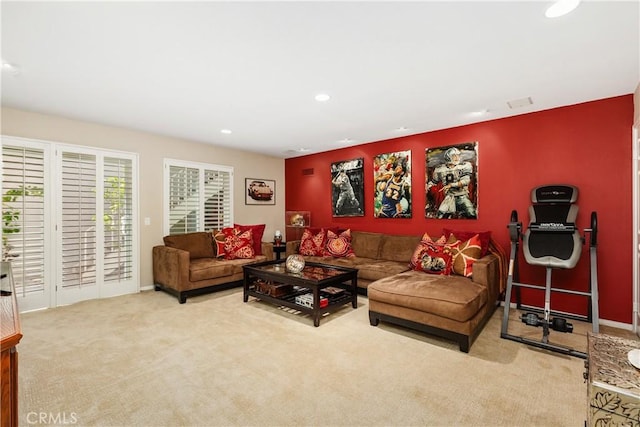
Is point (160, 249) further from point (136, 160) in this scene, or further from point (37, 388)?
point (37, 388)

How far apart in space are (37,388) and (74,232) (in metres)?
2.50

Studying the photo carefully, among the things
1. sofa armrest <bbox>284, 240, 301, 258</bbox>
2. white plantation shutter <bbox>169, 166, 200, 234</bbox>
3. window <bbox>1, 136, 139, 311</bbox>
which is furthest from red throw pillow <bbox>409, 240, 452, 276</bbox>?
window <bbox>1, 136, 139, 311</bbox>

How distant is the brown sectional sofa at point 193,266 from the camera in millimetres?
4000

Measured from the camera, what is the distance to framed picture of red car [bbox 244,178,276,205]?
601 centimetres

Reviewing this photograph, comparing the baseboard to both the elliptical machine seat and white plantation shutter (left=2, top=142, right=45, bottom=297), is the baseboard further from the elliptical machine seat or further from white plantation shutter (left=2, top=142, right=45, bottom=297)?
white plantation shutter (left=2, top=142, right=45, bottom=297)

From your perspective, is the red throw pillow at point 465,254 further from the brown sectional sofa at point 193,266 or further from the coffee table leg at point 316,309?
the brown sectional sofa at point 193,266

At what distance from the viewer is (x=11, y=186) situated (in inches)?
136

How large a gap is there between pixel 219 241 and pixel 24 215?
2.33m

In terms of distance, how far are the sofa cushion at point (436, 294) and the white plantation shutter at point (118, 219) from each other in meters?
3.62

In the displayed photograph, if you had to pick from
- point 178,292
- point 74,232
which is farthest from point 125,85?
point 178,292

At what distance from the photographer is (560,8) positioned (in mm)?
1761

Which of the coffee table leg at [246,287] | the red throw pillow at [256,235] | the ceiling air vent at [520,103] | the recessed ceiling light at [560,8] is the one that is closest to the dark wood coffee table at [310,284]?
the coffee table leg at [246,287]

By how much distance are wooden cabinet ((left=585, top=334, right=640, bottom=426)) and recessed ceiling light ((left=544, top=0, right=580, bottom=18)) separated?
1859 millimetres

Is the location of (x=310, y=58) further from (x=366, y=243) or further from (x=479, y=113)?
(x=366, y=243)
